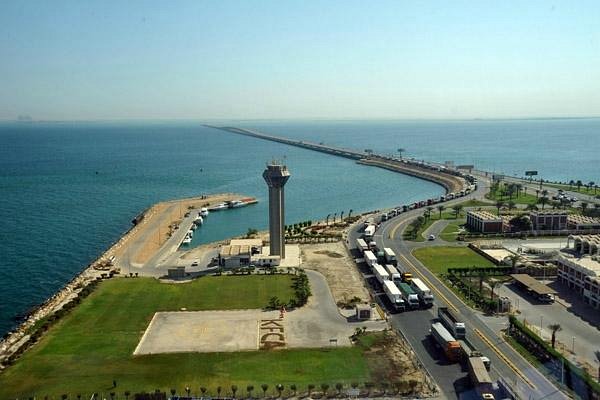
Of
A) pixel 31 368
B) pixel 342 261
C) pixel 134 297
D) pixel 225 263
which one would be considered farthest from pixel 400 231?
pixel 31 368

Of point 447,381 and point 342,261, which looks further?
point 342,261

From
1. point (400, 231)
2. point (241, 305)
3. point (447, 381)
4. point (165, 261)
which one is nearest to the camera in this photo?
point (447, 381)

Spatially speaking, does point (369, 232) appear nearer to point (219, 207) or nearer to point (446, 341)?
point (446, 341)

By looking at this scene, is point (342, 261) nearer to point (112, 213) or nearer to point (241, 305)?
point (241, 305)

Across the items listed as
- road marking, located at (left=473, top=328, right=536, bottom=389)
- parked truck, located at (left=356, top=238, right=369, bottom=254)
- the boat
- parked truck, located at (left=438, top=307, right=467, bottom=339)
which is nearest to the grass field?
parked truck, located at (left=438, top=307, right=467, bottom=339)

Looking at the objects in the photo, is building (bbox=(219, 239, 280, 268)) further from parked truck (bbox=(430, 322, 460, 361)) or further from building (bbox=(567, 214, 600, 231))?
building (bbox=(567, 214, 600, 231))

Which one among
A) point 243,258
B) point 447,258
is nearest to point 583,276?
point 447,258
